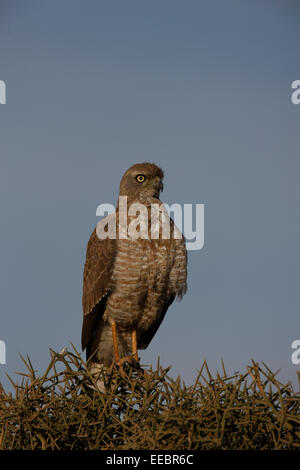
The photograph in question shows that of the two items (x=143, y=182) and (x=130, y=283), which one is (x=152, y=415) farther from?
(x=143, y=182)

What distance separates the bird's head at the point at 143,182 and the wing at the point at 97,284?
0.84 meters

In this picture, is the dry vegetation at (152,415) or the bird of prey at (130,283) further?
the bird of prey at (130,283)

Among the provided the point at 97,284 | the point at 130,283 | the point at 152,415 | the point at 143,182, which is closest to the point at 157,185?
the point at 143,182

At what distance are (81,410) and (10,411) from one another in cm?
37

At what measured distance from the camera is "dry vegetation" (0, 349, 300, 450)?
2.61 metres

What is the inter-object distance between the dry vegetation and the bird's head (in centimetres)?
471

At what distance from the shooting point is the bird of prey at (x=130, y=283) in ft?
23.7

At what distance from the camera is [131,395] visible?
3.20 m

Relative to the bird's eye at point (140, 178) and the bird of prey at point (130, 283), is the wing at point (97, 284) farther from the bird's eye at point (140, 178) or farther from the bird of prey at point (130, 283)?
the bird's eye at point (140, 178)

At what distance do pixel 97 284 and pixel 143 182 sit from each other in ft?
5.20

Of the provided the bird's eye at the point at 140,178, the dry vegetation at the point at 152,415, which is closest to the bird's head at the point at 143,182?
the bird's eye at the point at 140,178

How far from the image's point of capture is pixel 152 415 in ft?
8.92
